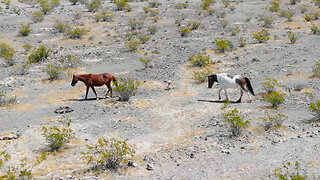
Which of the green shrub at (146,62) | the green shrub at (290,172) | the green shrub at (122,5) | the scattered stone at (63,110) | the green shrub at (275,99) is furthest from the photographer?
the green shrub at (122,5)

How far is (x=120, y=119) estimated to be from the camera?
14.4 meters

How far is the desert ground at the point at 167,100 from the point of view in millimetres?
A: 10625

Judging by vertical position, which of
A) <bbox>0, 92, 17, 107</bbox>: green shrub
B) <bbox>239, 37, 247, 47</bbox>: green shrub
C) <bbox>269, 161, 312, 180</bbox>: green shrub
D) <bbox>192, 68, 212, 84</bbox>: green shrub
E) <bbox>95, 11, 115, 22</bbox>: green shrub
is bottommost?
<bbox>0, 92, 17, 107</bbox>: green shrub

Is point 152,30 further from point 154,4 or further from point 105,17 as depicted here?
point 154,4

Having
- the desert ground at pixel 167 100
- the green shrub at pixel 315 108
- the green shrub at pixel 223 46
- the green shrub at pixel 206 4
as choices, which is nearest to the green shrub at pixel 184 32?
the desert ground at pixel 167 100

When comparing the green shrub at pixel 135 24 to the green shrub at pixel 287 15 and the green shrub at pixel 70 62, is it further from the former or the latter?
the green shrub at pixel 287 15

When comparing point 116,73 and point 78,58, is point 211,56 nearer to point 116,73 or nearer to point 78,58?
point 116,73

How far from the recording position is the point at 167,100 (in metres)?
16.5

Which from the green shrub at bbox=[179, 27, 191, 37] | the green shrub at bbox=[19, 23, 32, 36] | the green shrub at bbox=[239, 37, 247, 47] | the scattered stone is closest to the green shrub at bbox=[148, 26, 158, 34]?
the green shrub at bbox=[179, 27, 191, 37]

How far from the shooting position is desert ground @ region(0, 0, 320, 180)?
10.6 metres

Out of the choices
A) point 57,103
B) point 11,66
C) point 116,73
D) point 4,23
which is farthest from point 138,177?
point 4,23

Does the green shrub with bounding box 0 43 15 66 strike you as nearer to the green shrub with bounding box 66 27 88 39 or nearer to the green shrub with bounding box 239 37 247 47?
the green shrub with bounding box 66 27 88 39

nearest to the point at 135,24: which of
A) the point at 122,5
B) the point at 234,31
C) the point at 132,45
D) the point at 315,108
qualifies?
the point at 132,45

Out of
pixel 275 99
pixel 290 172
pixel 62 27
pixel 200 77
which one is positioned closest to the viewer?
pixel 290 172
